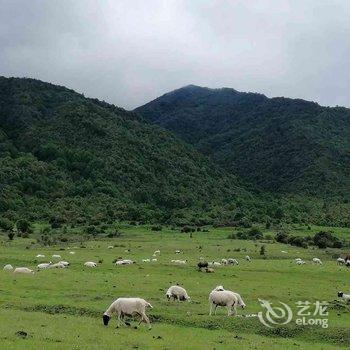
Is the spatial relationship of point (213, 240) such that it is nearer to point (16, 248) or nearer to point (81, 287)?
point (16, 248)

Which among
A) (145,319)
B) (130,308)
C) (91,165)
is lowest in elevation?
(145,319)

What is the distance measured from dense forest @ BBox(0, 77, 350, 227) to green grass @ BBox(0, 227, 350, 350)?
60069 millimetres

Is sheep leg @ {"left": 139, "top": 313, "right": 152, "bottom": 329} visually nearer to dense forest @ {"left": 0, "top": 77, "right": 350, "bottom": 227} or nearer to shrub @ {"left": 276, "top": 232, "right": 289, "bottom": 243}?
shrub @ {"left": 276, "top": 232, "right": 289, "bottom": 243}

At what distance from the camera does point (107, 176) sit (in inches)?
6088

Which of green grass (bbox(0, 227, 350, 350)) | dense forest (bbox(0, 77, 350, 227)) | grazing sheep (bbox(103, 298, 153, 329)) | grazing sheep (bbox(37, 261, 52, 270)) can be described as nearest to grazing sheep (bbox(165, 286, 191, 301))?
green grass (bbox(0, 227, 350, 350))

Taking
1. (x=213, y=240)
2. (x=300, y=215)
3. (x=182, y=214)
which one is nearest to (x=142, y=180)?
(x=182, y=214)

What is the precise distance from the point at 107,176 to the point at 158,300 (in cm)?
12358

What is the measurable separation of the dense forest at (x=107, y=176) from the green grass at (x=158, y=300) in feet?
197

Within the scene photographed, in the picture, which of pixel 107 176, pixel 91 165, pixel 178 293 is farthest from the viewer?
pixel 91 165

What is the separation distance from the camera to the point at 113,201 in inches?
5408

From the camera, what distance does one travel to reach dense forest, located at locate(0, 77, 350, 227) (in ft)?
417

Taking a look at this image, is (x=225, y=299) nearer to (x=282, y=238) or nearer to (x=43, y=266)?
(x=43, y=266)

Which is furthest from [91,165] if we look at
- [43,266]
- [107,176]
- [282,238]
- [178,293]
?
[178,293]

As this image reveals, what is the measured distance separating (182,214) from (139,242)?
166 ft
